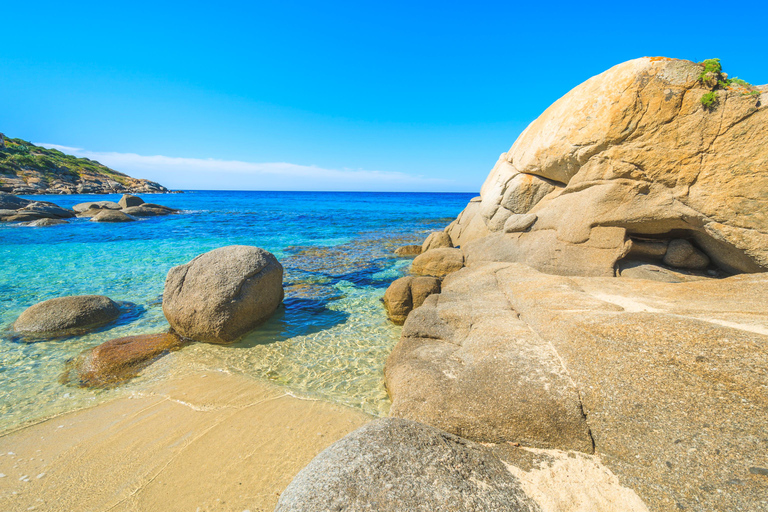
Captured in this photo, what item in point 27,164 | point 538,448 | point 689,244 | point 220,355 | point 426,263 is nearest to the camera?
point 538,448

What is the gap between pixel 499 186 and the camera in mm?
12992

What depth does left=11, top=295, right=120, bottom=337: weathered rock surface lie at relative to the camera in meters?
7.24

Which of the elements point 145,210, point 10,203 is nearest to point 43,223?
point 10,203

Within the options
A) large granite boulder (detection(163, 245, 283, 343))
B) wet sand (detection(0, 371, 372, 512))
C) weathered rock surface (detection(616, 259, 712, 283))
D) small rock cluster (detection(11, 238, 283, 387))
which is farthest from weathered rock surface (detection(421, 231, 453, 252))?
wet sand (detection(0, 371, 372, 512))

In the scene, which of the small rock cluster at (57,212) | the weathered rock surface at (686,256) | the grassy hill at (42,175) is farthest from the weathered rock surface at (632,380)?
the grassy hill at (42,175)

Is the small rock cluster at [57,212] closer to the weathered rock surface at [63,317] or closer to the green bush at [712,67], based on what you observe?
the weathered rock surface at [63,317]

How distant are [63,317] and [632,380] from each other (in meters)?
10.9

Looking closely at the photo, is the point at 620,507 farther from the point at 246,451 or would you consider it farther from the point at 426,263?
the point at 426,263

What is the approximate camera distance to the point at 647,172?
8062 mm

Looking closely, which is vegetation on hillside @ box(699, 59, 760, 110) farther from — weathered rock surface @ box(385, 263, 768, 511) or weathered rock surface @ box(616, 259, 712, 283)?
weathered rock surface @ box(385, 263, 768, 511)

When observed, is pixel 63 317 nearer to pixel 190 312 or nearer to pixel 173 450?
pixel 190 312

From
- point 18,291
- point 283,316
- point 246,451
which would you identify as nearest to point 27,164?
point 18,291

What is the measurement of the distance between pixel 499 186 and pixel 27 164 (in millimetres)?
83244

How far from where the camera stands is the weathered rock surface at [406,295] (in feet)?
26.7
